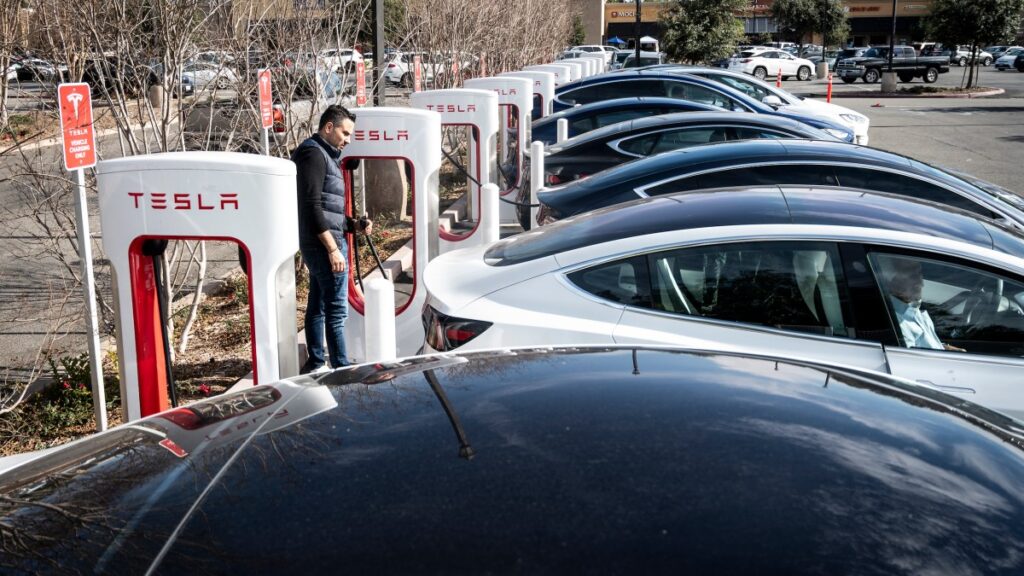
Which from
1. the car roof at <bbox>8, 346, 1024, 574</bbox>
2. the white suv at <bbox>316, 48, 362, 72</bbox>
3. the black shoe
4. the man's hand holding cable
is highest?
the white suv at <bbox>316, 48, 362, 72</bbox>

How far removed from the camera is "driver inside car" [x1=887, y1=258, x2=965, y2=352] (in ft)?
15.1

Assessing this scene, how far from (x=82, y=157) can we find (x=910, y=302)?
3.94 m

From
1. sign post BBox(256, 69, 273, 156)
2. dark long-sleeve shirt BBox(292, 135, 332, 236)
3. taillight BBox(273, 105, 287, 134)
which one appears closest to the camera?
dark long-sleeve shirt BBox(292, 135, 332, 236)

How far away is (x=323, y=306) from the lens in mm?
6797

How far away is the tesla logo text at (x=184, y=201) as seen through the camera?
4.54 meters

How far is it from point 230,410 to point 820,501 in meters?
1.48

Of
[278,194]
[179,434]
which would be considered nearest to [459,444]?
[179,434]

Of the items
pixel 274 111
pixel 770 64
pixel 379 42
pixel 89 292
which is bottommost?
pixel 770 64

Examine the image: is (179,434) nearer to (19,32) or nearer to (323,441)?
(323,441)

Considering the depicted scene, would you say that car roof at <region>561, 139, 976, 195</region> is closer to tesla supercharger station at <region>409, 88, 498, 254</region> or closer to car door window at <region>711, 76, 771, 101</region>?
tesla supercharger station at <region>409, 88, 498, 254</region>

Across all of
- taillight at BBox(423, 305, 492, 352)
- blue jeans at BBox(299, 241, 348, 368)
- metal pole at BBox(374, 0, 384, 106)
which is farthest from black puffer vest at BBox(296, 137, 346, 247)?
metal pole at BBox(374, 0, 384, 106)

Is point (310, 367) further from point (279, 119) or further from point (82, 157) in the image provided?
point (279, 119)

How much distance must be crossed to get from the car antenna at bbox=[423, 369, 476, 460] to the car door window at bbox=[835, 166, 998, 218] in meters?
5.19

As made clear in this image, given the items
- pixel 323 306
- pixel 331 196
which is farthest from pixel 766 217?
pixel 323 306
